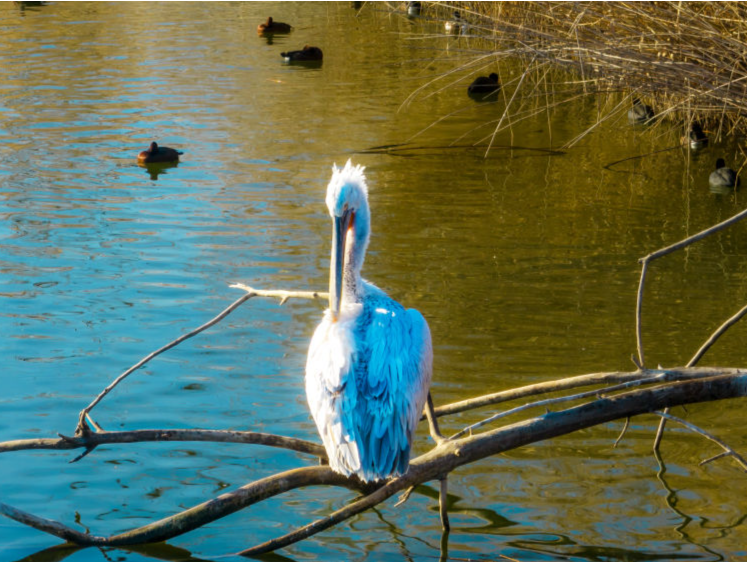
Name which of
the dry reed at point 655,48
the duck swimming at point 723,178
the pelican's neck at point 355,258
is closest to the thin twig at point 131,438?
the pelican's neck at point 355,258

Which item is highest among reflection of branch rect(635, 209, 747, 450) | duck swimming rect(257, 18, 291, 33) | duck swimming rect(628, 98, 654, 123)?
duck swimming rect(257, 18, 291, 33)

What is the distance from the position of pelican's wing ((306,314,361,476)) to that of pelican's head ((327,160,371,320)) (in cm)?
22

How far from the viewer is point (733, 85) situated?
6863mm

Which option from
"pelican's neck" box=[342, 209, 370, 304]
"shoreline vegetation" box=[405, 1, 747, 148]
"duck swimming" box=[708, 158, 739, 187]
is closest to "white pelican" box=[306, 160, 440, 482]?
"pelican's neck" box=[342, 209, 370, 304]

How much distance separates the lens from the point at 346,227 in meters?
4.43

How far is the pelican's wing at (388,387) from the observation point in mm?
3670

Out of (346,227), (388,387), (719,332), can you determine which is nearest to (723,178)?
→ (719,332)

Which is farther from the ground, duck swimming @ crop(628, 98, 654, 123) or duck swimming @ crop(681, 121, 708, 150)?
duck swimming @ crop(628, 98, 654, 123)

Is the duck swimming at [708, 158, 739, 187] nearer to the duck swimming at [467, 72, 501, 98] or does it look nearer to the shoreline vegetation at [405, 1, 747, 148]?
the shoreline vegetation at [405, 1, 747, 148]

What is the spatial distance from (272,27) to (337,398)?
50.0ft

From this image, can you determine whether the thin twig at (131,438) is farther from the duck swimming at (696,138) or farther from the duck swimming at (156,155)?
the duck swimming at (696,138)

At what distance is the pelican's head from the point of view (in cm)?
405

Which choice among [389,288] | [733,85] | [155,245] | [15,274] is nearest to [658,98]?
[733,85]

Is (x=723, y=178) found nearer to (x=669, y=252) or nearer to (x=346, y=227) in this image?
(x=669, y=252)
